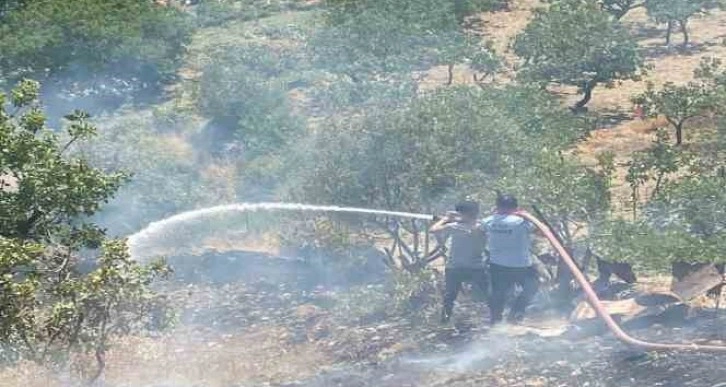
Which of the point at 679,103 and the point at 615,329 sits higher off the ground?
the point at 679,103

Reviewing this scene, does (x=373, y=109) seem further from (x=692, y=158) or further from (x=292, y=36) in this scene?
(x=292, y=36)

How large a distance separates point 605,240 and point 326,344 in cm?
311

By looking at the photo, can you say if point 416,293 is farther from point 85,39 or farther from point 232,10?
point 232,10

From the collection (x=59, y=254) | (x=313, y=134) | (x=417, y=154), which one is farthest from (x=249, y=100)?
(x=59, y=254)

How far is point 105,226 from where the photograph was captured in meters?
16.4

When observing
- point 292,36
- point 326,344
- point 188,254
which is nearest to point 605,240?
point 326,344

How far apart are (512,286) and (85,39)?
1538 cm

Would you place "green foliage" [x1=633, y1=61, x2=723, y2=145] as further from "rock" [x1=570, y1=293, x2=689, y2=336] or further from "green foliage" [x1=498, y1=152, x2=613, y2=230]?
Answer: "rock" [x1=570, y1=293, x2=689, y2=336]

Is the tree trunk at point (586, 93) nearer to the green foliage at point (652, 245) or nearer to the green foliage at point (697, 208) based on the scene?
the green foliage at point (697, 208)

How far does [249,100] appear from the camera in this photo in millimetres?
19547

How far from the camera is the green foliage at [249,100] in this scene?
18.2 m

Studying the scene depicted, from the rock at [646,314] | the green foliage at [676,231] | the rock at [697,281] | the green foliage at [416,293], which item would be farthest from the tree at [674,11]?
the rock at [646,314]

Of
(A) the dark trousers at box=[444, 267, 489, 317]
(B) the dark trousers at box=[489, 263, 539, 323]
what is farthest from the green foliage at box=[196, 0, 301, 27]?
(B) the dark trousers at box=[489, 263, 539, 323]

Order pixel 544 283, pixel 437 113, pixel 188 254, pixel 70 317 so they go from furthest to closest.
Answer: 1. pixel 188 254
2. pixel 437 113
3. pixel 544 283
4. pixel 70 317
